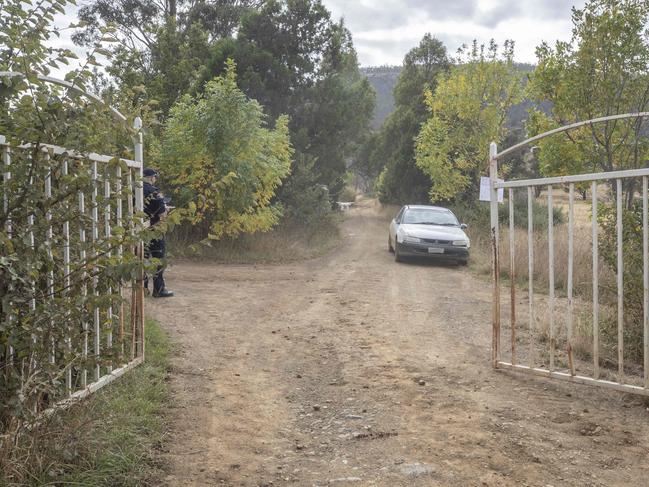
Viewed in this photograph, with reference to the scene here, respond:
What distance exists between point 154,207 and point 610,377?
5.99 m

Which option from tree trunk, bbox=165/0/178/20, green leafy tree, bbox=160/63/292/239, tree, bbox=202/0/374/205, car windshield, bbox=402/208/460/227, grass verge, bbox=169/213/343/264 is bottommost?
grass verge, bbox=169/213/343/264

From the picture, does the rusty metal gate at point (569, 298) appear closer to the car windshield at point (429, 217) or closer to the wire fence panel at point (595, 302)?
the wire fence panel at point (595, 302)

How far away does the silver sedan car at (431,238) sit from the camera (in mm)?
14969

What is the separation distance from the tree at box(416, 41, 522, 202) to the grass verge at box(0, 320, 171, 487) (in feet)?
71.1

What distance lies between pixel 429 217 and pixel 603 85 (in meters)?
6.34

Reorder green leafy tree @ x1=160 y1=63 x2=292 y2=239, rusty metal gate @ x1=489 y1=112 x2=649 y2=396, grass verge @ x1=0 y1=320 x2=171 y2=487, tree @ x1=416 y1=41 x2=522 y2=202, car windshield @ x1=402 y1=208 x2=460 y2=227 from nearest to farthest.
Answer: grass verge @ x1=0 y1=320 x2=171 y2=487 < rusty metal gate @ x1=489 y1=112 x2=649 y2=396 < green leafy tree @ x1=160 y1=63 x2=292 y2=239 < car windshield @ x1=402 y1=208 x2=460 y2=227 < tree @ x1=416 y1=41 x2=522 y2=202

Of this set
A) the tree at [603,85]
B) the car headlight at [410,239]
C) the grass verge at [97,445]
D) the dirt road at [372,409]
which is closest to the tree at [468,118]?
the car headlight at [410,239]

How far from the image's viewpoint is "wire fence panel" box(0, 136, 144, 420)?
3320 millimetres

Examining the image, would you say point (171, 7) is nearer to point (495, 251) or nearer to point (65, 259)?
point (495, 251)

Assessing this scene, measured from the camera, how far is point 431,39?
1344 inches

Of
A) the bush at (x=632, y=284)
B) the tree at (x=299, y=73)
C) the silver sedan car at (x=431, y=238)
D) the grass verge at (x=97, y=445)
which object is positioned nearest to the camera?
the grass verge at (x=97, y=445)

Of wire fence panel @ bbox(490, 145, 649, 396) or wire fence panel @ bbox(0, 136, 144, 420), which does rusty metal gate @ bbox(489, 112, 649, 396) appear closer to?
wire fence panel @ bbox(490, 145, 649, 396)

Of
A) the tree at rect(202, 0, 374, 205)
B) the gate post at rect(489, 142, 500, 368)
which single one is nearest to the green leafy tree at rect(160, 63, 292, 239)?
the tree at rect(202, 0, 374, 205)

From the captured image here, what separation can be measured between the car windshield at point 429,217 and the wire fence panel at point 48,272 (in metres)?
12.8
